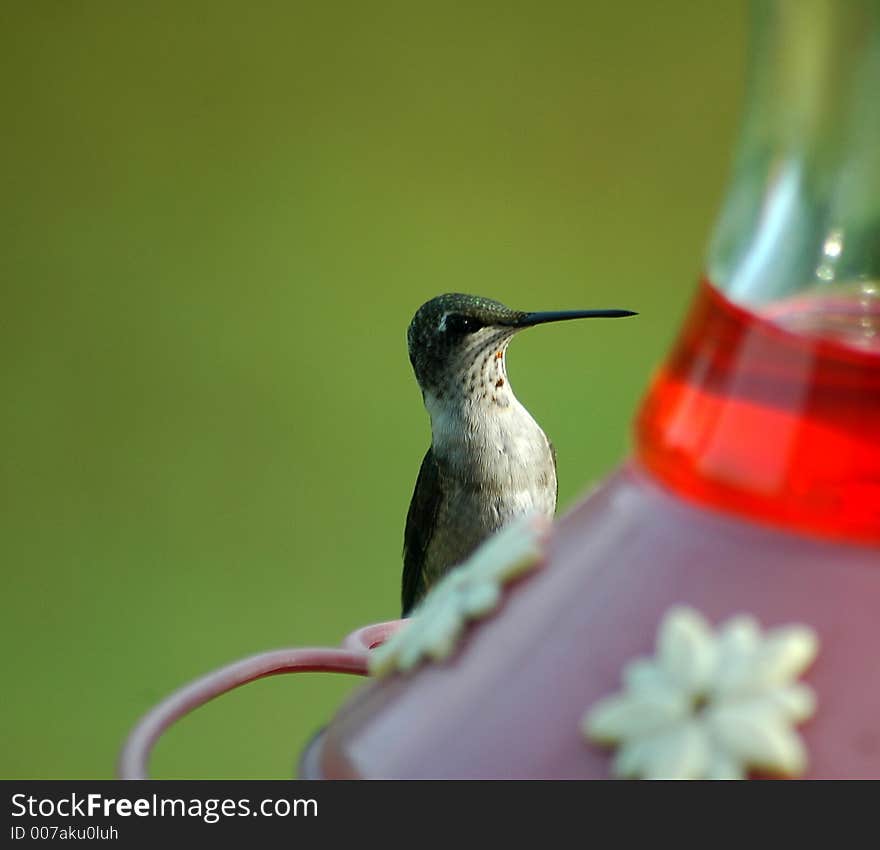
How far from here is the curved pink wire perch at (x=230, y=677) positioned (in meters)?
0.45

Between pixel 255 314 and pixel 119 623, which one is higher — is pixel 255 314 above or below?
above

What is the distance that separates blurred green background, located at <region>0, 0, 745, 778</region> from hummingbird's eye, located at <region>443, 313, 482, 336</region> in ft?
3.30

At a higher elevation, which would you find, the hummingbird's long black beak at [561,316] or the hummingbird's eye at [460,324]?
the hummingbird's long black beak at [561,316]

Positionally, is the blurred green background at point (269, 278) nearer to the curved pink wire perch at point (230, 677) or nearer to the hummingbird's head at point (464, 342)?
the hummingbird's head at point (464, 342)

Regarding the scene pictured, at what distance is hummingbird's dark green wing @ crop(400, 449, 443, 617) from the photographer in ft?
5.89

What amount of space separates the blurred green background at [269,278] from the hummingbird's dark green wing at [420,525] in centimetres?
83

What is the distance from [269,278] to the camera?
272cm

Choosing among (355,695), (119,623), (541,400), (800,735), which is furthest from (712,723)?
(119,623)

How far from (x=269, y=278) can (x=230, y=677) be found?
2252 millimetres

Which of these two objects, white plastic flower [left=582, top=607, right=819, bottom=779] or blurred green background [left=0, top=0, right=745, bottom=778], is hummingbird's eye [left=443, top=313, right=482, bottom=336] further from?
white plastic flower [left=582, top=607, right=819, bottom=779]

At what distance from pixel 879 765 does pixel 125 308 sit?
8.21 ft

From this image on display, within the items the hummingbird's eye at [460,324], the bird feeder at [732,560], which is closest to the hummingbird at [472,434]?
the hummingbird's eye at [460,324]

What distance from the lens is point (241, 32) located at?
8.50 feet

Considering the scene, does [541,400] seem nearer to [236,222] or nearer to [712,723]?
[236,222]
